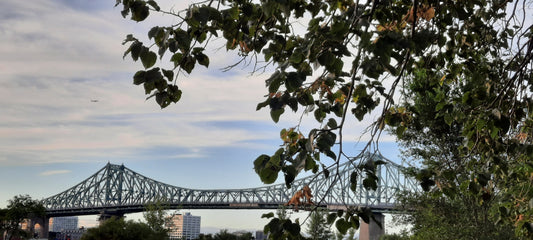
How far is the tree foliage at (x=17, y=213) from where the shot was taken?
46219 millimetres

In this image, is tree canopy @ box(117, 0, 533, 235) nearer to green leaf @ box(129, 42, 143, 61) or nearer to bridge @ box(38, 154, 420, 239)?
green leaf @ box(129, 42, 143, 61)

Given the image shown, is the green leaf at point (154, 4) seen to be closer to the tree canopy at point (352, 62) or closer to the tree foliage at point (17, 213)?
the tree canopy at point (352, 62)

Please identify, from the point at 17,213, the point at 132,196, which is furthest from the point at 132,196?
the point at 17,213

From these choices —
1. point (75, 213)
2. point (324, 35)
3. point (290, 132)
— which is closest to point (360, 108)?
point (290, 132)

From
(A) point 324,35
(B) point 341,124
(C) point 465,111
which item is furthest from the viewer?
(C) point 465,111

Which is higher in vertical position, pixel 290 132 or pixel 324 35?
pixel 324 35

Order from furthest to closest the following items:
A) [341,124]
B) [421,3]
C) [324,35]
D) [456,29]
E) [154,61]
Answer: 1. [456,29]
2. [421,3]
3. [341,124]
4. [154,61]
5. [324,35]

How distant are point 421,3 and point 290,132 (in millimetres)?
1227

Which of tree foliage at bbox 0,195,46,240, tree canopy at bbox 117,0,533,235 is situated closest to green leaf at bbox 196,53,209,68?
tree canopy at bbox 117,0,533,235

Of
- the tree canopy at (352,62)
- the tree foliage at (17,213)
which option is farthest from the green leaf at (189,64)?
the tree foliage at (17,213)

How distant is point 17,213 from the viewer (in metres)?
46.4

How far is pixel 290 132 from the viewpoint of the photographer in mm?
2887

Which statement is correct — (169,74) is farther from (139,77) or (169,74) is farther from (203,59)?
(139,77)

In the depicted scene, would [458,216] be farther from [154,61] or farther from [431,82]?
[154,61]
